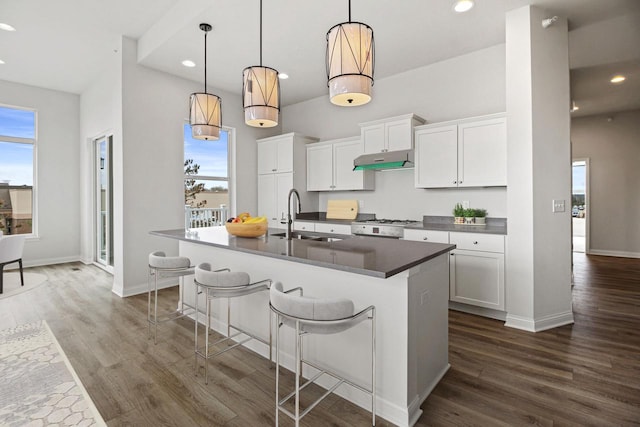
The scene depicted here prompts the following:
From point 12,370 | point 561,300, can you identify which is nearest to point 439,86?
point 561,300

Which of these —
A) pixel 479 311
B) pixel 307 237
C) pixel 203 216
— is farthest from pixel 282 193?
pixel 479 311

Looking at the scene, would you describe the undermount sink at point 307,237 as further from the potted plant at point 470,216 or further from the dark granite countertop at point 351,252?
the potted plant at point 470,216

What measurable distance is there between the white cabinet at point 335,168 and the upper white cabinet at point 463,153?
3.11ft

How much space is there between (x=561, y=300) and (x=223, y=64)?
4.78 metres

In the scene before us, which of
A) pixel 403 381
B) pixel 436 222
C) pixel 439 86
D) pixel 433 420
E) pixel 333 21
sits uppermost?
pixel 333 21

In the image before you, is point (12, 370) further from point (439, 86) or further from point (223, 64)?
point (439, 86)

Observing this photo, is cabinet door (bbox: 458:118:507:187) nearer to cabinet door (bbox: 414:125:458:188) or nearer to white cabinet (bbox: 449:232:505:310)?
cabinet door (bbox: 414:125:458:188)

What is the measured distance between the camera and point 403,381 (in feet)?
5.77

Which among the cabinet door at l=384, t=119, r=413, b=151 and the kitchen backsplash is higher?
the cabinet door at l=384, t=119, r=413, b=151

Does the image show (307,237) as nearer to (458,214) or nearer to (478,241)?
(478,241)

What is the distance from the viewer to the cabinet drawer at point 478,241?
3.16 m

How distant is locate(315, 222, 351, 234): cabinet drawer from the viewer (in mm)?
4504

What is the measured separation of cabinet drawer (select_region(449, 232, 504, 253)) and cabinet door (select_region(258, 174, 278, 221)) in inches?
119

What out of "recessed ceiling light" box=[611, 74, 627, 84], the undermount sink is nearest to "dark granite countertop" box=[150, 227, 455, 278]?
the undermount sink
